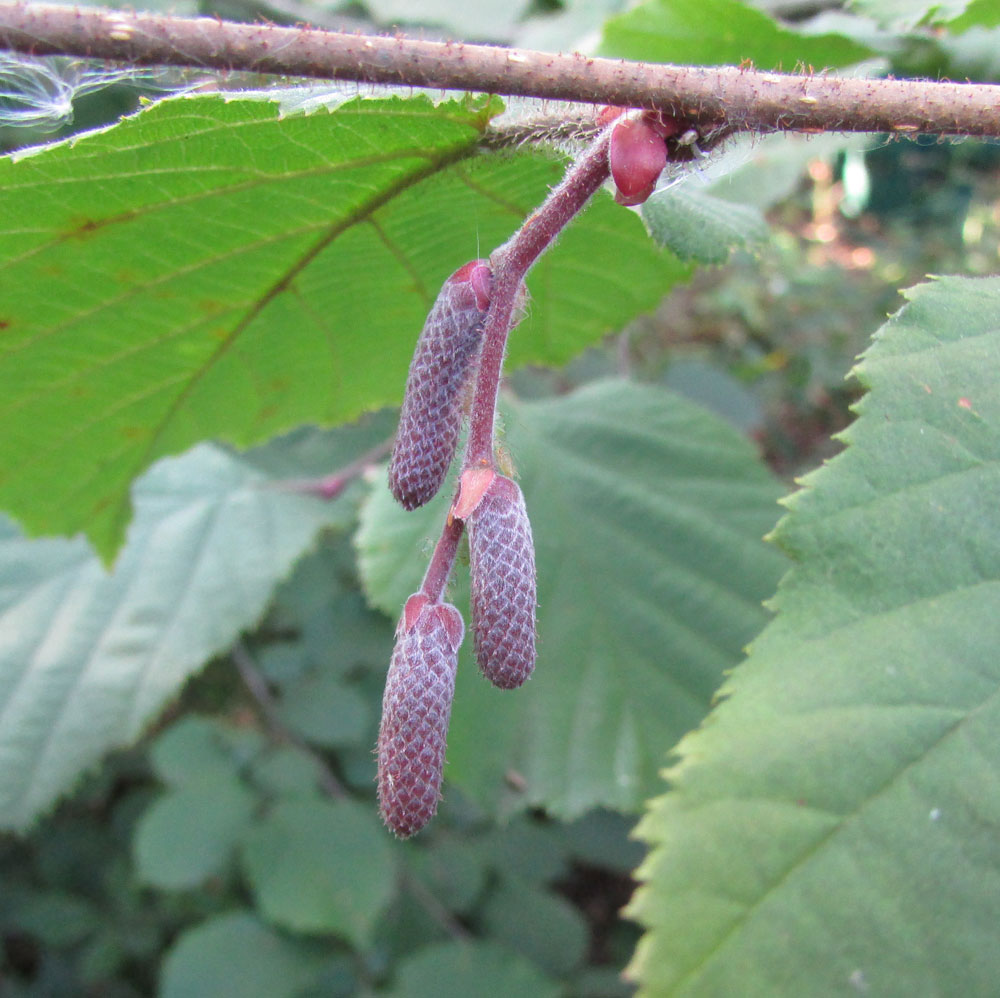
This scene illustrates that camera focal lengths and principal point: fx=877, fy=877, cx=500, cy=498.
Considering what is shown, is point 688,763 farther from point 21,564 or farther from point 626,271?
point 21,564

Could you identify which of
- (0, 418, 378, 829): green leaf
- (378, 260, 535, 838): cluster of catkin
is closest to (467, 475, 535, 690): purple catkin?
(378, 260, 535, 838): cluster of catkin

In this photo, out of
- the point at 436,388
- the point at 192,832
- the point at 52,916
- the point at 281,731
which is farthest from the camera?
the point at 52,916

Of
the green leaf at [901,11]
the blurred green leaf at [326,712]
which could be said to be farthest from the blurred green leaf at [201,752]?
the green leaf at [901,11]

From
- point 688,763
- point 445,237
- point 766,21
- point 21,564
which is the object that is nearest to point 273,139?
point 445,237

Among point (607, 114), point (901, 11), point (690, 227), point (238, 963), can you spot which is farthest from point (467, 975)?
point (901, 11)

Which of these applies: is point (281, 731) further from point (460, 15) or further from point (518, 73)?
point (518, 73)
